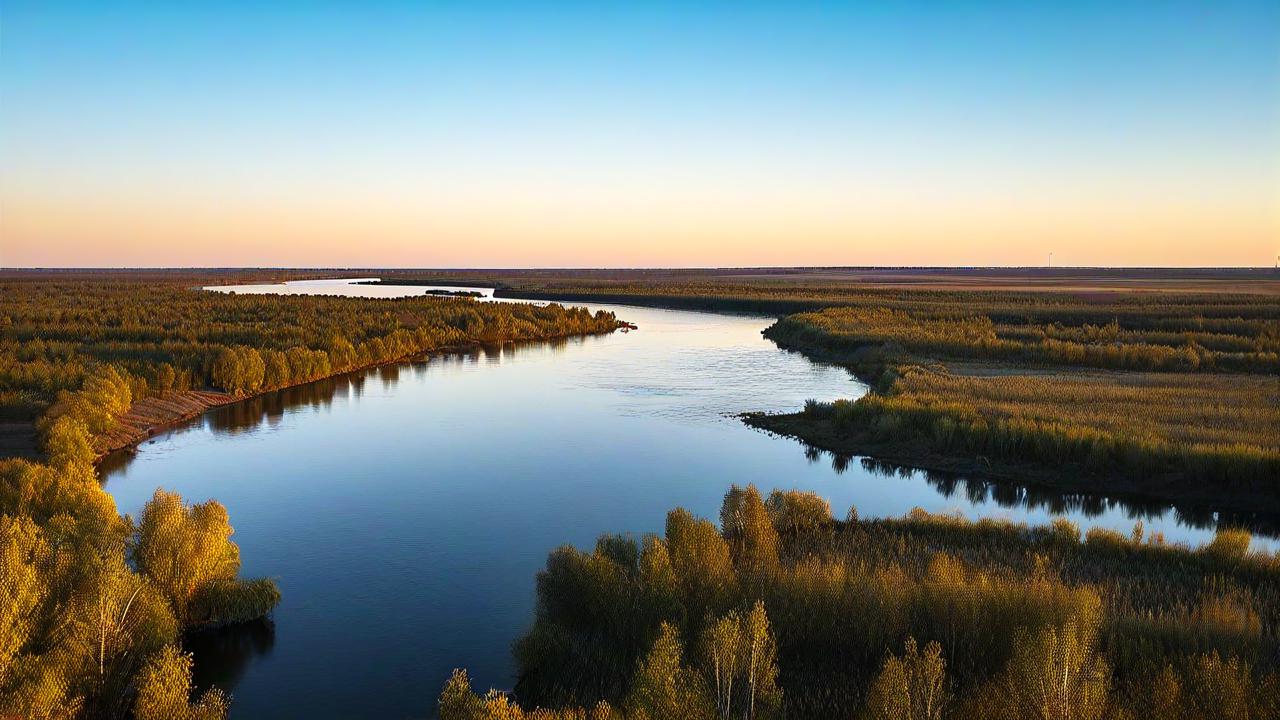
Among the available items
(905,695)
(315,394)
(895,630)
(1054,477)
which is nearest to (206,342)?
(315,394)

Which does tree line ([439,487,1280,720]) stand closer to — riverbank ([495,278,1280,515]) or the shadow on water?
riverbank ([495,278,1280,515])

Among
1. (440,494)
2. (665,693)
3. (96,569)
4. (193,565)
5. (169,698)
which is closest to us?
(665,693)

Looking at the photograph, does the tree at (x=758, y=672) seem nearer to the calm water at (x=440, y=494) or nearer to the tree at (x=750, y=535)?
the tree at (x=750, y=535)

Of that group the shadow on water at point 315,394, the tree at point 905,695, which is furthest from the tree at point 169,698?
the shadow on water at point 315,394

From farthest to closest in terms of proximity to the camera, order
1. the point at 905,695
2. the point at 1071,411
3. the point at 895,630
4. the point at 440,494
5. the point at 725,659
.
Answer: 1. the point at 1071,411
2. the point at 440,494
3. the point at 895,630
4. the point at 725,659
5. the point at 905,695

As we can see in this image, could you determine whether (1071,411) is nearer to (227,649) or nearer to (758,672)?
(758,672)

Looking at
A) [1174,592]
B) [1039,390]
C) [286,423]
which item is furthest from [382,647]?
[1039,390]
